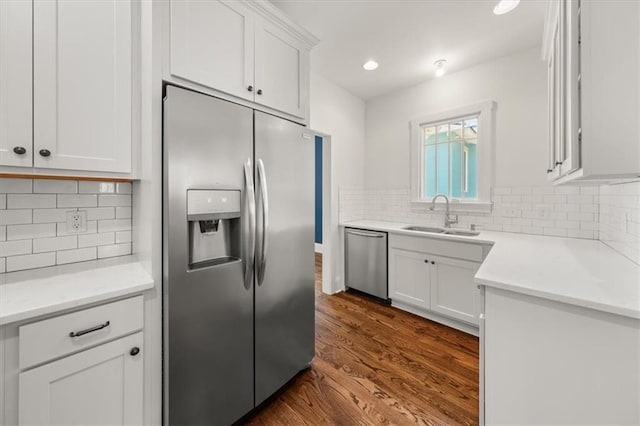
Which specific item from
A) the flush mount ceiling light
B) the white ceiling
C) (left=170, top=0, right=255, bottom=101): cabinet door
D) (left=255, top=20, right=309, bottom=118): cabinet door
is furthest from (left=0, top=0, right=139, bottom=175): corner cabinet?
the flush mount ceiling light

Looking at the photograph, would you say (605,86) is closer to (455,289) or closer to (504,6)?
(504,6)

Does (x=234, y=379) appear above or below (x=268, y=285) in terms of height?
below

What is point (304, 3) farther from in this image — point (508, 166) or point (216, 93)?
point (508, 166)

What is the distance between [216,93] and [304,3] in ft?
3.98

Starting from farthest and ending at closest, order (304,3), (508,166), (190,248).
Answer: (508,166)
(304,3)
(190,248)

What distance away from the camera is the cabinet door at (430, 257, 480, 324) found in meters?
2.41

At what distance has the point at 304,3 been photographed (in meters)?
1.99

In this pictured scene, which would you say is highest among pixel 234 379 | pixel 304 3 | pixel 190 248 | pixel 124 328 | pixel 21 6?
pixel 304 3

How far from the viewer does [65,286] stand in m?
1.10

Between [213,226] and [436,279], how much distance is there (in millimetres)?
2230

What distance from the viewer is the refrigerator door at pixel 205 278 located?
3.84ft

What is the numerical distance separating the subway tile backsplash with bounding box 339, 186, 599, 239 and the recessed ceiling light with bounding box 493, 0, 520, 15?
5.22 ft

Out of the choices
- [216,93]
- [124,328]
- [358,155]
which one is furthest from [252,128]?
[358,155]

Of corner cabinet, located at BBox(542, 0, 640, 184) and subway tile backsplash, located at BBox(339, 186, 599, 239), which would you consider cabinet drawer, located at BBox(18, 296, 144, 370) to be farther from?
subway tile backsplash, located at BBox(339, 186, 599, 239)
